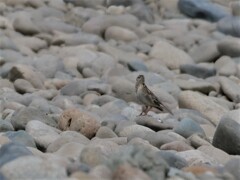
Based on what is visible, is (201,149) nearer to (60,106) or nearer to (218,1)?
(60,106)

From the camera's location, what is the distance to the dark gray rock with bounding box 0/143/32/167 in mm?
4464

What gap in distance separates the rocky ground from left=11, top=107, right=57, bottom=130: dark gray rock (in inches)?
0.6

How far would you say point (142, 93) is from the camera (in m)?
7.40

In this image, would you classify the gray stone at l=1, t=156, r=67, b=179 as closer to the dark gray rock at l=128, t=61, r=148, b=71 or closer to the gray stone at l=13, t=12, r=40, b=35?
the dark gray rock at l=128, t=61, r=148, b=71

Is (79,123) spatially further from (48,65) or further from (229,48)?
(229,48)

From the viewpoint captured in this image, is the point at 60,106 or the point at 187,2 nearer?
the point at 60,106

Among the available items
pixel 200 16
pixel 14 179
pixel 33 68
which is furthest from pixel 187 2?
pixel 14 179

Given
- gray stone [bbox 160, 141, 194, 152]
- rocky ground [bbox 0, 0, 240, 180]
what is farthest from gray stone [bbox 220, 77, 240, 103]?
gray stone [bbox 160, 141, 194, 152]

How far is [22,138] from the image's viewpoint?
5824mm

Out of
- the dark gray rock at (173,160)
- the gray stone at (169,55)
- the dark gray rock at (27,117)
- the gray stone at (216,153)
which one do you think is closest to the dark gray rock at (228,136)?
the gray stone at (216,153)

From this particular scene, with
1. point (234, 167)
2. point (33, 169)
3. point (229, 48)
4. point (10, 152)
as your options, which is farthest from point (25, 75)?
point (33, 169)


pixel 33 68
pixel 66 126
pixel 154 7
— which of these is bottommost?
pixel 154 7

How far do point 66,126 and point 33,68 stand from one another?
3181 mm

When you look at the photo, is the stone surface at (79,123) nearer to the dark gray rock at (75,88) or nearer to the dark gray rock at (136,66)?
the dark gray rock at (75,88)
